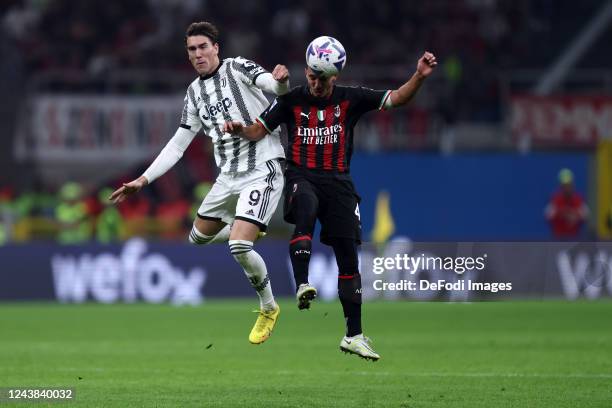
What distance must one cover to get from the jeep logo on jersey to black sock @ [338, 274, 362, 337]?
1.64 m

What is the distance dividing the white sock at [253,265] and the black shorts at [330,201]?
47 cm

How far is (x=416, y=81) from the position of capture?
9.95 m

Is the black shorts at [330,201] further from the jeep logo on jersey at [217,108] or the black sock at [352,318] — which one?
the jeep logo on jersey at [217,108]

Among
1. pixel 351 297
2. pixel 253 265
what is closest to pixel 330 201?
pixel 351 297

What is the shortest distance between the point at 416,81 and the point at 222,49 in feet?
58.1

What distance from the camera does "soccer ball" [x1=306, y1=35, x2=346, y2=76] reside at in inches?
395

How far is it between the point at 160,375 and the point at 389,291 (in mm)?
2753

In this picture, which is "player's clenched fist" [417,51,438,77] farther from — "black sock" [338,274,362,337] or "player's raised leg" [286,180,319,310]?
"black sock" [338,274,362,337]

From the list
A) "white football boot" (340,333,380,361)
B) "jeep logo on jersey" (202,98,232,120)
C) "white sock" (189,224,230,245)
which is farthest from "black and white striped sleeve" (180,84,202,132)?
"white football boot" (340,333,380,361)

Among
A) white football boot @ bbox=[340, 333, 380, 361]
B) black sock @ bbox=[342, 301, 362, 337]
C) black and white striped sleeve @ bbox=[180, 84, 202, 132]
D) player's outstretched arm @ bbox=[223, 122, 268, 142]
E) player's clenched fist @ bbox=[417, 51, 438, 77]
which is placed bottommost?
white football boot @ bbox=[340, 333, 380, 361]

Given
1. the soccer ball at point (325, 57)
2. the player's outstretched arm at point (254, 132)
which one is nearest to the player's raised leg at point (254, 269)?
the player's outstretched arm at point (254, 132)

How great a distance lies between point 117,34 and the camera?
28406mm

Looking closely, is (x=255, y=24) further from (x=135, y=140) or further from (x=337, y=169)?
(x=337, y=169)

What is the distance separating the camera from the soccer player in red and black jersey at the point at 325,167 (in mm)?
10305
